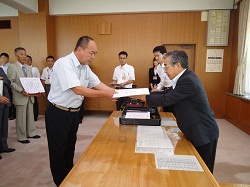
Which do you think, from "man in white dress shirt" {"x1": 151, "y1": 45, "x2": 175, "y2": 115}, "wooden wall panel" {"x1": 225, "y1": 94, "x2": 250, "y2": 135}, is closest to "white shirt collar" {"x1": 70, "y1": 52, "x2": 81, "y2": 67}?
"man in white dress shirt" {"x1": 151, "y1": 45, "x2": 175, "y2": 115}

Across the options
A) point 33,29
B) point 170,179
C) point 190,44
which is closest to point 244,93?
point 190,44

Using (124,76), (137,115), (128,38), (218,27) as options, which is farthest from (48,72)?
(218,27)

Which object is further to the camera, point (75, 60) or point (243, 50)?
point (243, 50)

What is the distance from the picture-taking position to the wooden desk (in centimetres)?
96

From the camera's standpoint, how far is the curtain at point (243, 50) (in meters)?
4.28

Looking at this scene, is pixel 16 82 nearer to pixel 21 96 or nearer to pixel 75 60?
pixel 21 96

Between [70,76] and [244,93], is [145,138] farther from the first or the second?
[244,93]

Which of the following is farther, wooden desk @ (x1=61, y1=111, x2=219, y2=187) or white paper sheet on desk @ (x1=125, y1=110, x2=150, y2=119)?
white paper sheet on desk @ (x1=125, y1=110, x2=150, y2=119)

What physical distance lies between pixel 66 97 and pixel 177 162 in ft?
3.71

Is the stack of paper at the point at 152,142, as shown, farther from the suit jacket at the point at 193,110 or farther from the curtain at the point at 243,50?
the curtain at the point at 243,50

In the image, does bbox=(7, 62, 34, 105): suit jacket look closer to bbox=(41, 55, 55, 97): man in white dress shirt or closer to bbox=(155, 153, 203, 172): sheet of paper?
bbox=(41, 55, 55, 97): man in white dress shirt

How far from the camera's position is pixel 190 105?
60.3 inches

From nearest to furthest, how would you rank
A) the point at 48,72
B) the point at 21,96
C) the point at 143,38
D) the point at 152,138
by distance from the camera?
the point at 152,138 → the point at 21,96 → the point at 48,72 → the point at 143,38

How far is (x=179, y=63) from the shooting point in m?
1.56
